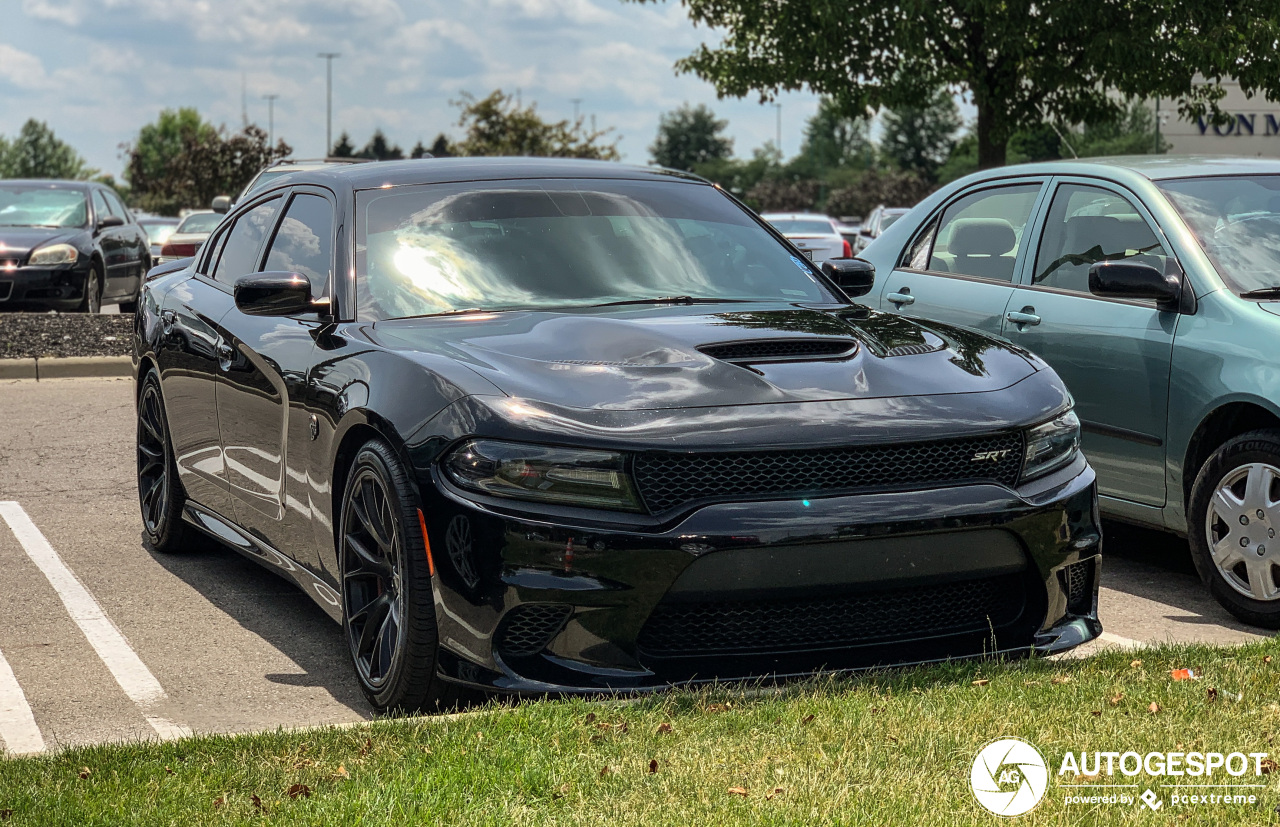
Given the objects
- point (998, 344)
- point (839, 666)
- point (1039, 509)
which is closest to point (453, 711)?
point (839, 666)

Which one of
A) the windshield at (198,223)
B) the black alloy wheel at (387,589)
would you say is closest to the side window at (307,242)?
the black alloy wheel at (387,589)

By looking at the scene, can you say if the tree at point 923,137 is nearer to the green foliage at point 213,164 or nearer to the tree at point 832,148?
the tree at point 832,148

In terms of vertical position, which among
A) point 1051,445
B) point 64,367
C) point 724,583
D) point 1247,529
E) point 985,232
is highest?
point 985,232

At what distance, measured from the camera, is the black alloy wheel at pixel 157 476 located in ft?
22.1

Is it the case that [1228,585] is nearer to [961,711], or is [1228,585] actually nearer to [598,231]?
[961,711]

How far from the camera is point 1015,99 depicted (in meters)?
22.0

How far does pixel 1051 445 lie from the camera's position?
14.7ft

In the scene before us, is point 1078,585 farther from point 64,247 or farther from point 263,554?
point 64,247

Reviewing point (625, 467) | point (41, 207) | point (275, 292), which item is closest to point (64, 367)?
point (41, 207)

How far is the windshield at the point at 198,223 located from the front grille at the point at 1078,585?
23.1 metres

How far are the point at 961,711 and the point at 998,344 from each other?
1.40 m

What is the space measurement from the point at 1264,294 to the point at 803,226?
1987 centimetres

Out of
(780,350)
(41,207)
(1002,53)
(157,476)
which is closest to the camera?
(780,350)

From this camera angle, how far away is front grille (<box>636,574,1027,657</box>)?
13.4 feet
